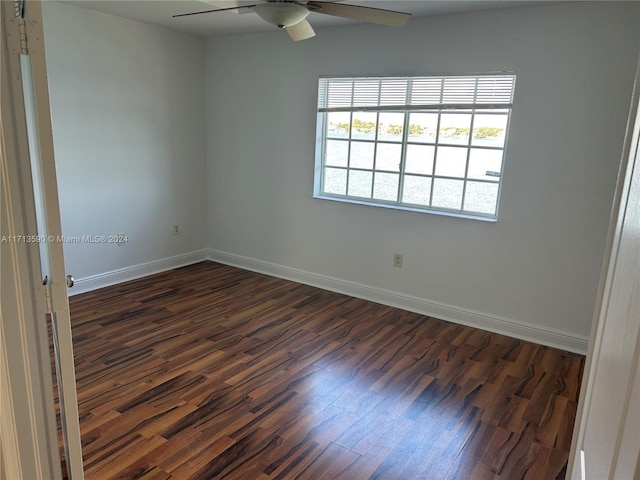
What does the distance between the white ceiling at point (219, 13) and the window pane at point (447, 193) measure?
1.26m

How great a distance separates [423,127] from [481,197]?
0.74m

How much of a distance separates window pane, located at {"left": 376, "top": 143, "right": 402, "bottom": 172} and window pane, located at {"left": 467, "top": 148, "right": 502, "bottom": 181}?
0.62 meters

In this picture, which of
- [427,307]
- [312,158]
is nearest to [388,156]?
[312,158]

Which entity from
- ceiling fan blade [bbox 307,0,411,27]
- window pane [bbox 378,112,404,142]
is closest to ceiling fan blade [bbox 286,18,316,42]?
ceiling fan blade [bbox 307,0,411,27]

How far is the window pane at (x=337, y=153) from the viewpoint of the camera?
422 cm

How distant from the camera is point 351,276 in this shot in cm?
430

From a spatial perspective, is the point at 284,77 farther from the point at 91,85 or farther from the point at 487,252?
the point at 487,252

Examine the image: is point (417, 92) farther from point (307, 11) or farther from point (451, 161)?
point (307, 11)

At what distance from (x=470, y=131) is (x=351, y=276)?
5.40ft

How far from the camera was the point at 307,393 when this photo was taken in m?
2.67

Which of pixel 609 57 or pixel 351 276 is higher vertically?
pixel 609 57

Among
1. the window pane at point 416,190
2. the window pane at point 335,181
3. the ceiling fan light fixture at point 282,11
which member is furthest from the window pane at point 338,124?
the ceiling fan light fixture at point 282,11

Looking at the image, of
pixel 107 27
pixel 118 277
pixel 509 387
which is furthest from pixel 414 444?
pixel 107 27

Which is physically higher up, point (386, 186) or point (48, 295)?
point (386, 186)
